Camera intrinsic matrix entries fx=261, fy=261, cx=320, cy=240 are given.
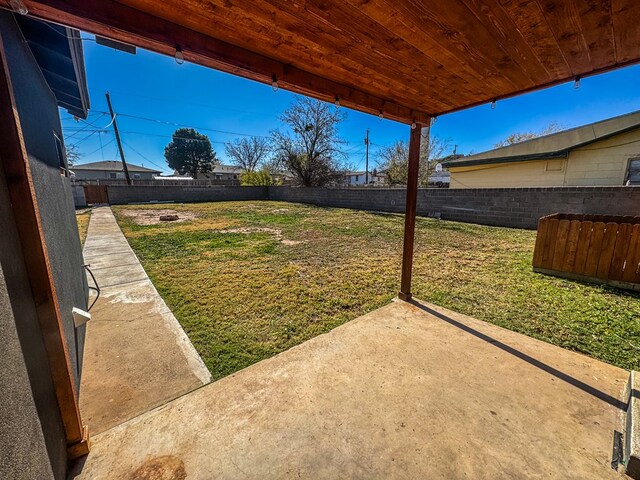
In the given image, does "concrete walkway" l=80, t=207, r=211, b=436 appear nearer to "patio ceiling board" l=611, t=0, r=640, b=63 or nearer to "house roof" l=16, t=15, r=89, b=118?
"house roof" l=16, t=15, r=89, b=118

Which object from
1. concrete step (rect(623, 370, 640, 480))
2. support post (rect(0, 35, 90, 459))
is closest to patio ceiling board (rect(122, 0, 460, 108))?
support post (rect(0, 35, 90, 459))

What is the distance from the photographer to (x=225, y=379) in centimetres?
185

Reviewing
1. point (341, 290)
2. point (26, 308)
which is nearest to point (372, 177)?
point (341, 290)

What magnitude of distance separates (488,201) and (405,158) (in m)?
11.3

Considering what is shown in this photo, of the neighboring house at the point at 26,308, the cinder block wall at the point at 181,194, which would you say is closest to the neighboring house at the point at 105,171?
the cinder block wall at the point at 181,194

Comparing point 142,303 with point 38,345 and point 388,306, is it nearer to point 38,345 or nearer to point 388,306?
point 38,345

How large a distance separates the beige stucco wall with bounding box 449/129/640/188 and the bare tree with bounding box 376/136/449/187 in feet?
21.3

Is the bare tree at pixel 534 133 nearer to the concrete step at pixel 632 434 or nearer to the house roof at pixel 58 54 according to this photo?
the concrete step at pixel 632 434

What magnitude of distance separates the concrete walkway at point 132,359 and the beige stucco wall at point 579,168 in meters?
11.8

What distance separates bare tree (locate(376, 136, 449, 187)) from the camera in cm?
1745

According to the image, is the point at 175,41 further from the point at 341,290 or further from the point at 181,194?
the point at 181,194

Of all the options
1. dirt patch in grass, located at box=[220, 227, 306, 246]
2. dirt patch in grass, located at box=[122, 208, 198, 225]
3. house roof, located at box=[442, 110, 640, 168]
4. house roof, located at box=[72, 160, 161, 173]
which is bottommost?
dirt patch in grass, located at box=[220, 227, 306, 246]

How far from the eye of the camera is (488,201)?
834 cm

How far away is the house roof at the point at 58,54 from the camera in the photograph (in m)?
1.67
